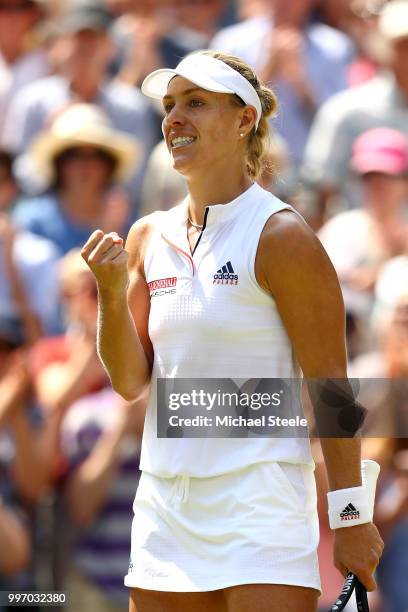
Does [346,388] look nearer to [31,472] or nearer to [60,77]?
[31,472]

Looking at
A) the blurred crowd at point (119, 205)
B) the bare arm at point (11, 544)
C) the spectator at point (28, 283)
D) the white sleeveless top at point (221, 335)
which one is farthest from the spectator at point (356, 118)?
the white sleeveless top at point (221, 335)

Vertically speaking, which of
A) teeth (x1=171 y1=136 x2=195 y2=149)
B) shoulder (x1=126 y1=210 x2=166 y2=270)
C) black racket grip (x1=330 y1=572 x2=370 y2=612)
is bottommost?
black racket grip (x1=330 y1=572 x2=370 y2=612)

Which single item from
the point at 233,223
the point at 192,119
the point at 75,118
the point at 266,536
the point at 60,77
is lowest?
the point at 266,536

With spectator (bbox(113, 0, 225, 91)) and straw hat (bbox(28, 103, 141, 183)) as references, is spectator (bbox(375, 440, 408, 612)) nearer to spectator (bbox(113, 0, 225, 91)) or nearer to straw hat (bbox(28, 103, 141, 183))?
straw hat (bbox(28, 103, 141, 183))

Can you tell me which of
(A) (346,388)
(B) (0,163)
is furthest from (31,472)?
(A) (346,388)

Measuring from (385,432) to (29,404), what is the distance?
1512mm

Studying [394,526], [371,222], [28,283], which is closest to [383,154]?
[371,222]

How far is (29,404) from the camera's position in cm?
585

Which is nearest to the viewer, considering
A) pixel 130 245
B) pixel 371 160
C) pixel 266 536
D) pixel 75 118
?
pixel 266 536

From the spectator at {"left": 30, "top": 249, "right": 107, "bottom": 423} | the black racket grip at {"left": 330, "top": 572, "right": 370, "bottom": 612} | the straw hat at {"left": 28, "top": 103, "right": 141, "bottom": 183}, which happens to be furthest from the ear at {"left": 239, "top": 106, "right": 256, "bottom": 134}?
the straw hat at {"left": 28, "top": 103, "right": 141, "bottom": 183}

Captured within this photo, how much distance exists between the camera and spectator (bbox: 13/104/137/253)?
708 centimetres

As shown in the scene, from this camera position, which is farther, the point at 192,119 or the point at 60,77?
the point at 60,77

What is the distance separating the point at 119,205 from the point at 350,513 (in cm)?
395

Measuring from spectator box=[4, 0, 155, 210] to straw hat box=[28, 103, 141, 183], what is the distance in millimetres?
298
